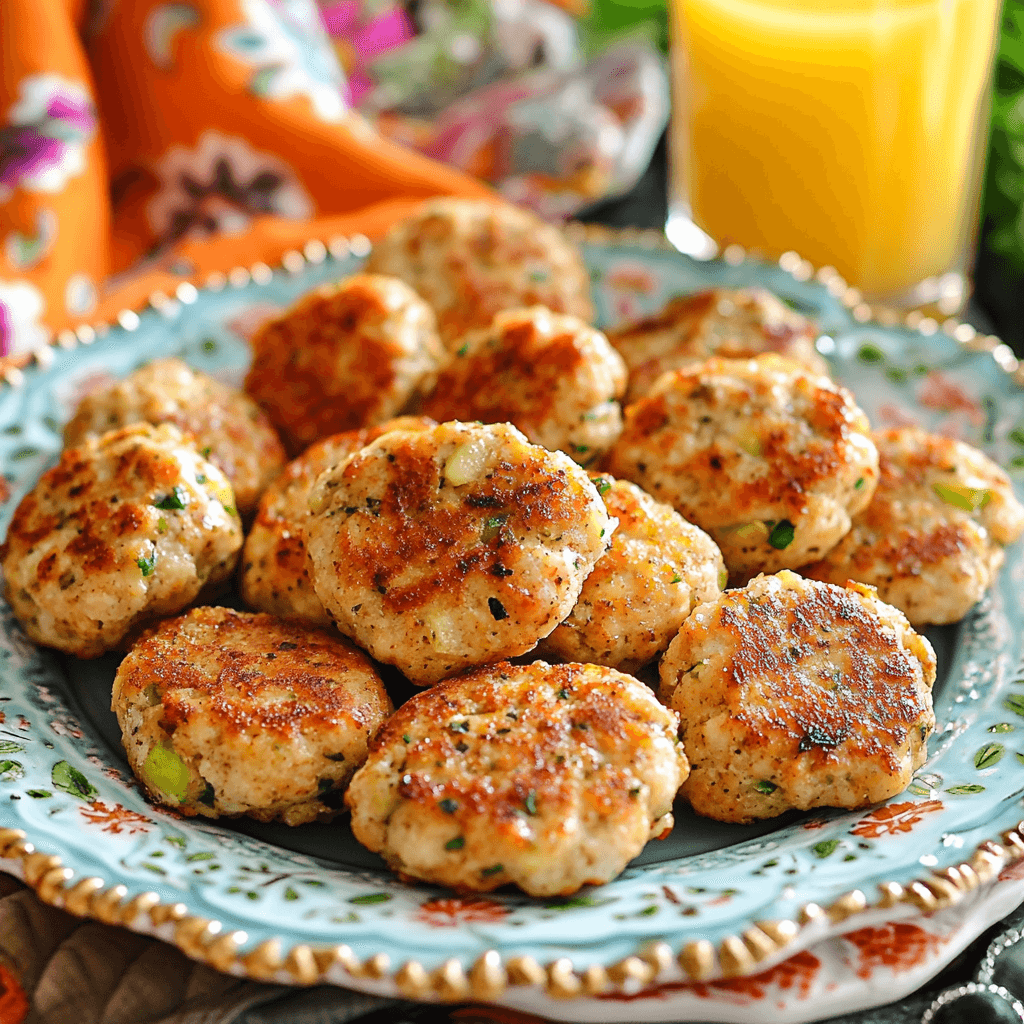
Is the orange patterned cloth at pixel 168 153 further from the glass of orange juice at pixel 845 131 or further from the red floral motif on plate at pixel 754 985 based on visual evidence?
the red floral motif on plate at pixel 754 985

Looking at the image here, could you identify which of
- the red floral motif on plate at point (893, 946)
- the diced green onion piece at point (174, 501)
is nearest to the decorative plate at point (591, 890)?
the red floral motif on plate at point (893, 946)

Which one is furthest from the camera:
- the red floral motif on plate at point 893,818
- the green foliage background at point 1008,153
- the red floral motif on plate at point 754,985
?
the green foliage background at point 1008,153

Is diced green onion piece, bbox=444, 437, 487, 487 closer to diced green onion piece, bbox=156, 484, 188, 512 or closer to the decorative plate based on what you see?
diced green onion piece, bbox=156, 484, 188, 512

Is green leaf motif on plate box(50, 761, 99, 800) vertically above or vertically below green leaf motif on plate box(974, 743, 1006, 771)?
above

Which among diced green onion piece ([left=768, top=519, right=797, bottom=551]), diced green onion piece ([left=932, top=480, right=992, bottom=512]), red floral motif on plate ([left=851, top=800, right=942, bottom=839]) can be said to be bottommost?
red floral motif on plate ([left=851, top=800, right=942, bottom=839])

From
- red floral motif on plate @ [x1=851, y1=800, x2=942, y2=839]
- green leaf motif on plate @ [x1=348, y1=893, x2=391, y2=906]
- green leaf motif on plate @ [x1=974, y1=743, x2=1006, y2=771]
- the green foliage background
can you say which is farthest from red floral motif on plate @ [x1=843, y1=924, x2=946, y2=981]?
the green foliage background

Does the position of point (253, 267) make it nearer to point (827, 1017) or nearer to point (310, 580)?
point (310, 580)

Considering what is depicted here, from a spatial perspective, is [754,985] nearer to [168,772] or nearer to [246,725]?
[246,725]
